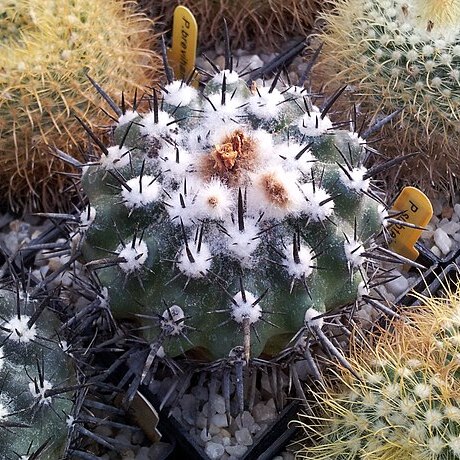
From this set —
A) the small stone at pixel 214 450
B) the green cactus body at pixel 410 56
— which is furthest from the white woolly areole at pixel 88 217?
the green cactus body at pixel 410 56

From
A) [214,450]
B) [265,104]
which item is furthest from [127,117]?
[214,450]

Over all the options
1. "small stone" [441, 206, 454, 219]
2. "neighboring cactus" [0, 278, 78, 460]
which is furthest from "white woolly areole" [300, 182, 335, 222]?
"small stone" [441, 206, 454, 219]

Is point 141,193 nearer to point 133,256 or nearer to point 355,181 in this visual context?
point 133,256

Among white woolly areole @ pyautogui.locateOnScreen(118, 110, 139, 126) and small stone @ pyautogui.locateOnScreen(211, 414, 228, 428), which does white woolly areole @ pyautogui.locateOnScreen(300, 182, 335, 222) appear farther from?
small stone @ pyautogui.locateOnScreen(211, 414, 228, 428)

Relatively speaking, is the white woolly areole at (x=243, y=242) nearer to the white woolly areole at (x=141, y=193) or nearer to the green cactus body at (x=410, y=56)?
the white woolly areole at (x=141, y=193)

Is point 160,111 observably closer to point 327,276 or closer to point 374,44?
point 327,276

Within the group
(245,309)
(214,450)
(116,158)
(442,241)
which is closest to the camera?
(245,309)
